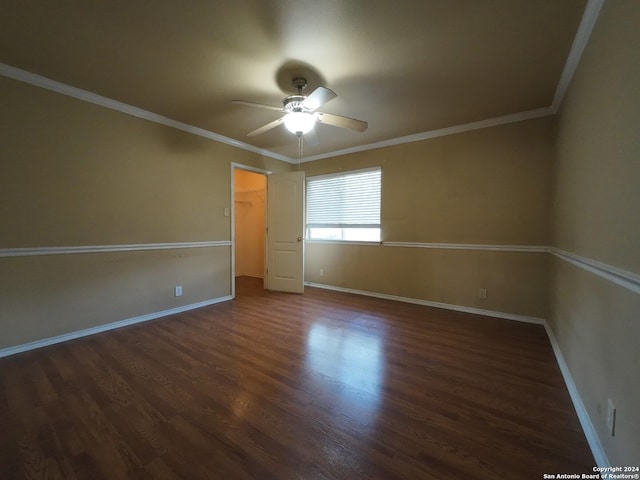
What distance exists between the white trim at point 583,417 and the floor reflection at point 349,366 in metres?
1.07

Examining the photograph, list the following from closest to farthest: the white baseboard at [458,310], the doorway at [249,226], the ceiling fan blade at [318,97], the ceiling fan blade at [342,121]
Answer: the white baseboard at [458,310] → the ceiling fan blade at [318,97] → the ceiling fan blade at [342,121] → the doorway at [249,226]

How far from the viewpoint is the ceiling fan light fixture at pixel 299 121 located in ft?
7.70

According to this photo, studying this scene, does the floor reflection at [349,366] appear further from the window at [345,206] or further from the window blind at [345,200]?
the window blind at [345,200]

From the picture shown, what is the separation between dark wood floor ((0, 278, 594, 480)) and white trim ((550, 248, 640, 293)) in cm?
→ 91

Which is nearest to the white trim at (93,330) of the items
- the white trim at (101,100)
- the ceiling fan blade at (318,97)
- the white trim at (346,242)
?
the white trim at (346,242)

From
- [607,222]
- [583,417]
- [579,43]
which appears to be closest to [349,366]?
[583,417]

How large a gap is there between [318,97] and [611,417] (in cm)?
259

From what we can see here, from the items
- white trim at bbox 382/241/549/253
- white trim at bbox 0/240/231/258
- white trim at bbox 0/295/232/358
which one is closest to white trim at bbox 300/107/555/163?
white trim at bbox 382/241/549/253

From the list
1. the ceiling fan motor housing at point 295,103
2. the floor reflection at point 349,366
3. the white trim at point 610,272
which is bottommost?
the floor reflection at point 349,366

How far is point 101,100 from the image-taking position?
274 centimetres

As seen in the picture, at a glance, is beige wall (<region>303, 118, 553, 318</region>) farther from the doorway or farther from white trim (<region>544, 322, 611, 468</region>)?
the doorway

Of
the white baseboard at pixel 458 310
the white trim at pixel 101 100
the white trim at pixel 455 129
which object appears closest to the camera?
the white baseboard at pixel 458 310

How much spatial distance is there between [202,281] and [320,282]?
216 centimetres

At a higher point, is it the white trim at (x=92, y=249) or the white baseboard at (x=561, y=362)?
the white trim at (x=92, y=249)
